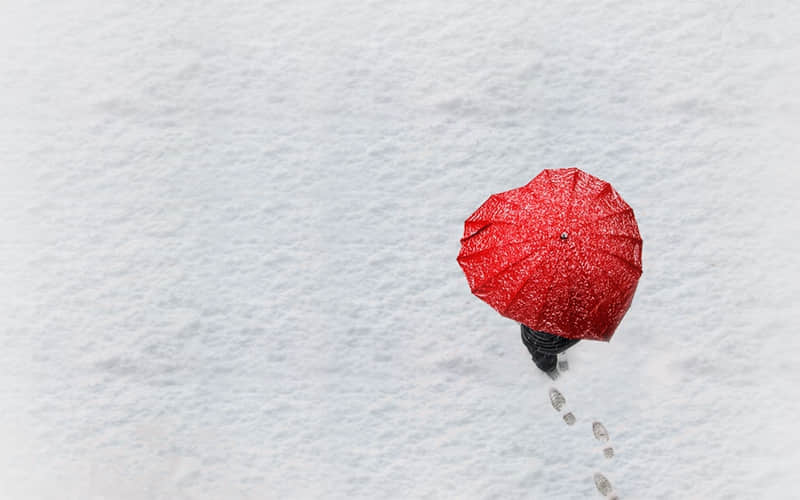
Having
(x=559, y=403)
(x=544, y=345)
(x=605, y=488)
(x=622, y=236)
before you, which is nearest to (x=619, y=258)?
(x=622, y=236)

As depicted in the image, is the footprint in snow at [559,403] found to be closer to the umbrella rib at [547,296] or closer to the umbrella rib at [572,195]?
the umbrella rib at [547,296]

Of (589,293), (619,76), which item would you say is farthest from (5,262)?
(619,76)

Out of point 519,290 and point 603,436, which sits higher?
point 519,290

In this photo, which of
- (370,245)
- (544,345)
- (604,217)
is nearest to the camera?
(604,217)

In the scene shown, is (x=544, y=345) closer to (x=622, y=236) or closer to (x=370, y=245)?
(x=622, y=236)

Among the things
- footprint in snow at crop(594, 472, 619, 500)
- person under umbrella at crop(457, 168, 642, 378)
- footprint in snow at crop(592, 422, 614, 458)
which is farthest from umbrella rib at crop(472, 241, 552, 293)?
footprint in snow at crop(594, 472, 619, 500)

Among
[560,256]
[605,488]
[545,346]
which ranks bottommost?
[605,488]

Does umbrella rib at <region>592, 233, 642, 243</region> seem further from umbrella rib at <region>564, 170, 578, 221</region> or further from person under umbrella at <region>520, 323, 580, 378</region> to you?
person under umbrella at <region>520, 323, 580, 378</region>
